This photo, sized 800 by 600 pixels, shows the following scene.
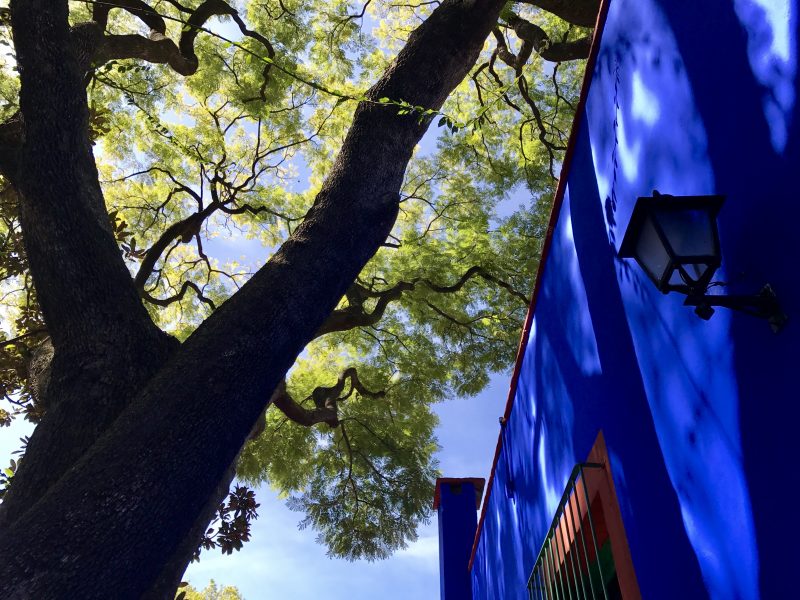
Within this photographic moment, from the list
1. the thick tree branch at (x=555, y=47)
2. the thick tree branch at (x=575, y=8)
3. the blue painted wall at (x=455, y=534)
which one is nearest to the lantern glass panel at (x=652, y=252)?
the thick tree branch at (x=575, y=8)

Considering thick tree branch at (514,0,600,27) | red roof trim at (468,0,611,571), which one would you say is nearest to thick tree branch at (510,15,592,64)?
thick tree branch at (514,0,600,27)

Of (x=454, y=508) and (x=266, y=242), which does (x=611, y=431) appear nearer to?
(x=454, y=508)

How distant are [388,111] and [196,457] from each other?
2535mm

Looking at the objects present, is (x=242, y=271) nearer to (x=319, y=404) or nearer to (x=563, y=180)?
(x=319, y=404)

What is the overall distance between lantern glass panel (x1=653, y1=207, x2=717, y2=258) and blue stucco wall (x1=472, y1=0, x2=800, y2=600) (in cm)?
9

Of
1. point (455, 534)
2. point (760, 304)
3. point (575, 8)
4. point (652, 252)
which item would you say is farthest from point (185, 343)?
point (455, 534)

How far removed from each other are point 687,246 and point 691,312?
359 millimetres

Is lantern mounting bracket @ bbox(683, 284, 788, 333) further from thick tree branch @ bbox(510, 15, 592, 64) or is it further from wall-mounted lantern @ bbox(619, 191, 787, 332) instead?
thick tree branch @ bbox(510, 15, 592, 64)

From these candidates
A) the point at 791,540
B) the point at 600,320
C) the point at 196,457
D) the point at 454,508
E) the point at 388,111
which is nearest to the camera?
the point at 791,540

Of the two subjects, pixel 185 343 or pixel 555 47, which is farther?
pixel 555 47

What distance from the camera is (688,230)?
4.76 feet

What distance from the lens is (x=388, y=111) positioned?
12.7 feet

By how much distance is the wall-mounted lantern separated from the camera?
139 cm

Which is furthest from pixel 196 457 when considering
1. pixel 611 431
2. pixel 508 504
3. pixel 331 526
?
pixel 331 526
